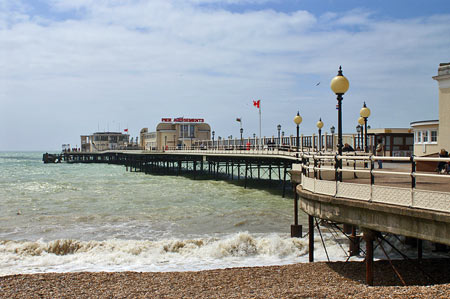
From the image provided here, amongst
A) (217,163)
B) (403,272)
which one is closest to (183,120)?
(217,163)

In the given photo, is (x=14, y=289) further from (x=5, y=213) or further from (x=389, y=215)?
(x=5, y=213)

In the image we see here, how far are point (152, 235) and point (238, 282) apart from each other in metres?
8.27

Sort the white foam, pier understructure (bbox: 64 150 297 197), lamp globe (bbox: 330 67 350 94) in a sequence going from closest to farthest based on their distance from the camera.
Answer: lamp globe (bbox: 330 67 350 94) → the white foam → pier understructure (bbox: 64 150 297 197)

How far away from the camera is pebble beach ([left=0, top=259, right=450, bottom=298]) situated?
29.1 feet

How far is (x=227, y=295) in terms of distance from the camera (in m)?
8.81

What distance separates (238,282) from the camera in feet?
32.8

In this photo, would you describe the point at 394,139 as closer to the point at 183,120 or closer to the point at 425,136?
the point at 425,136

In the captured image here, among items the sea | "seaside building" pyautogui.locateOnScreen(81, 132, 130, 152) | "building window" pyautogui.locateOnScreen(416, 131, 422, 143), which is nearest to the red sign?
"seaside building" pyautogui.locateOnScreen(81, 132, 130, 152)

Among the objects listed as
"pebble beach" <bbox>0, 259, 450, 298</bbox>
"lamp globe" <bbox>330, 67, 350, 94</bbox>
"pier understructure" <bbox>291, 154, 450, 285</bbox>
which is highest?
"lamp globe" <bbox>330, 67, 350, 94</bbox>

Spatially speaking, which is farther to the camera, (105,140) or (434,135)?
(105,140)

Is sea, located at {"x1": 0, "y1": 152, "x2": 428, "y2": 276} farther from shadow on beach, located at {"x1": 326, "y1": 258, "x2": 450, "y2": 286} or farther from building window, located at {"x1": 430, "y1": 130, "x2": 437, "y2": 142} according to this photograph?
building window, located at {"x1": 430, "y1": 130, "x2": 437, "y2": 142}

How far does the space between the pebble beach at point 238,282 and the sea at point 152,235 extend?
1.35 metres

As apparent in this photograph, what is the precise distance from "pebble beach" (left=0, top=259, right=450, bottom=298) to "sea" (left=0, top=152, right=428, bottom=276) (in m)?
1.35

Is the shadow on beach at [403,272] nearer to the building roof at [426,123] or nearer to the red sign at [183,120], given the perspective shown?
the building roof at [426,123]
